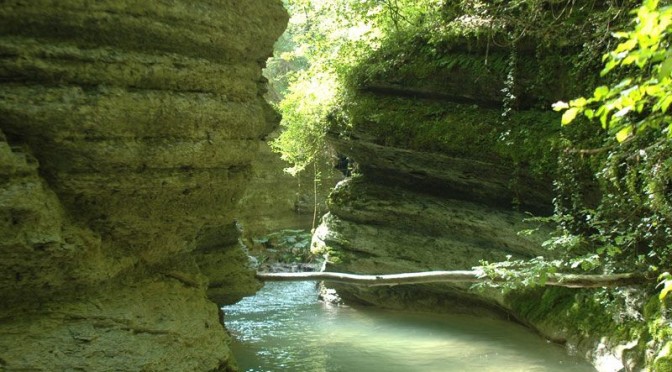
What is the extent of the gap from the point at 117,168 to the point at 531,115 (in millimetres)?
6562

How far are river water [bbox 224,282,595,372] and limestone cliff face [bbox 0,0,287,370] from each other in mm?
1857

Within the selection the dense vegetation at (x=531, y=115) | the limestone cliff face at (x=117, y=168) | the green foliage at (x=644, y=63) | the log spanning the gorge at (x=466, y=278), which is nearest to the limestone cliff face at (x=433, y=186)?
the dense vegetation at (x=531, y=115)

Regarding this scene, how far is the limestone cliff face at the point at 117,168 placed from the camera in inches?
171

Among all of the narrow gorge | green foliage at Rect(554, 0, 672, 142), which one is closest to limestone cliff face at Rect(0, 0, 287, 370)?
the narrow gorge

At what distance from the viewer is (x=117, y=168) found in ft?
15.9

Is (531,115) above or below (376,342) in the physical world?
above

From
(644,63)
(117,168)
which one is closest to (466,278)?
(117,168)

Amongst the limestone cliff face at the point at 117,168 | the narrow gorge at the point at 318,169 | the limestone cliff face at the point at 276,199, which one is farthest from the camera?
the limestone cliff face at the point at 276,199

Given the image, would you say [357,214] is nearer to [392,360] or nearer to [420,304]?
[420,304]

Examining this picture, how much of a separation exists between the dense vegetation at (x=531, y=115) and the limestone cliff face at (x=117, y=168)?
3.29 m

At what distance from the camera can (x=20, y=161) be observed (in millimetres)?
4246

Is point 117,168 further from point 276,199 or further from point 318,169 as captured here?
point 276,199

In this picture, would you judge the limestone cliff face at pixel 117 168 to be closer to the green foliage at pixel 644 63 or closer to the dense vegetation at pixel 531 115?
the dense vegetation at pixel 531 115

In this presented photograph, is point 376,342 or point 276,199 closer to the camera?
point 376,342
